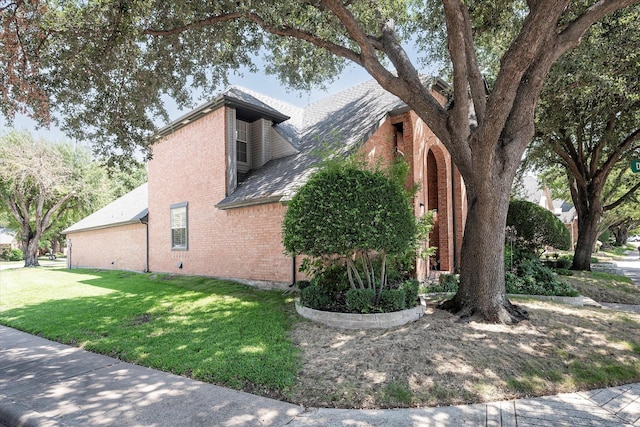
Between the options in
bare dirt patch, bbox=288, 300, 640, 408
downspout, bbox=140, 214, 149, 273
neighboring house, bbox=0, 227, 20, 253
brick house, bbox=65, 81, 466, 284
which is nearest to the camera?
bare dirt patch, bbox=288, 300, 640, 408

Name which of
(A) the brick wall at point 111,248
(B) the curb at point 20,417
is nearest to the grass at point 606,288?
(B) the curb at point 20,417

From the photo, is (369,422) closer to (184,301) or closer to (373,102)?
(184,301)

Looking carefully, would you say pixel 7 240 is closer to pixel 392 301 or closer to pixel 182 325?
pixel 182 325

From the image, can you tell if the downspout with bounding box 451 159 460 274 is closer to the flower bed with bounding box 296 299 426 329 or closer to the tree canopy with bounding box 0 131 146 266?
the flower bed with bounding box 296 299 426 329

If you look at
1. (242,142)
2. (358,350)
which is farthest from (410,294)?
(242,142)

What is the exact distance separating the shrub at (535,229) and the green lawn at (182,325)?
10.8 meters

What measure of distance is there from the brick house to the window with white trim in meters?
0.04

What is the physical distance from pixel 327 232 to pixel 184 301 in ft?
16.1

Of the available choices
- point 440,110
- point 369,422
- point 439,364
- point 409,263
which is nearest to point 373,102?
point 440,110

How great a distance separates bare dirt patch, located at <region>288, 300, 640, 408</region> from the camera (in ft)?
12.5

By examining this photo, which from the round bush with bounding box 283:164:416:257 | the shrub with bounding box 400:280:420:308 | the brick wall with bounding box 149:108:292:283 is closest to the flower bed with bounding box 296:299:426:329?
the shrub with bounding box 400:280:420:308

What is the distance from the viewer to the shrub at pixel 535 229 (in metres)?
14.0

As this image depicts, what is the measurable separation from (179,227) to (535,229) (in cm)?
1478

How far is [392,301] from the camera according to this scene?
6.50 meters
